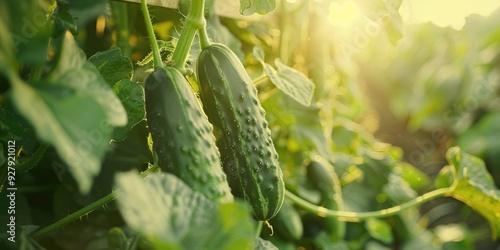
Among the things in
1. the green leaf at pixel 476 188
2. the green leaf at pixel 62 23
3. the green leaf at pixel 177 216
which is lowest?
the green leaf at pixel 476 188

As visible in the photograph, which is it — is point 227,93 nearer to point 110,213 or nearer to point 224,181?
point 224,181

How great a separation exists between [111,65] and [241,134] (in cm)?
20

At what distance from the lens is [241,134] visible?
0.78 meters

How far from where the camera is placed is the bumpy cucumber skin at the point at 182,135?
27.0 inches

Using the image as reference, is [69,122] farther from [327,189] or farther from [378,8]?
[327,189]

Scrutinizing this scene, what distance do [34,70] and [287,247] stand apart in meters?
0.61

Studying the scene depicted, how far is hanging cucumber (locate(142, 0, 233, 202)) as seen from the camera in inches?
27.0

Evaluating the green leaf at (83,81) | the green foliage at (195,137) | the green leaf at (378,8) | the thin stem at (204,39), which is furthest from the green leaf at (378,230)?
the green leaf at (83,81)

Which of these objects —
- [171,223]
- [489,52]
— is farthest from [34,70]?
[489,52]

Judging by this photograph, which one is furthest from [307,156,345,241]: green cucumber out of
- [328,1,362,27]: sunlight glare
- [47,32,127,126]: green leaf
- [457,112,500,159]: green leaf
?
[457,112,500,159]: green leaf

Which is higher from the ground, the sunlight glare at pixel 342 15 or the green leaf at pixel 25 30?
the green leaf at pixel 25 30

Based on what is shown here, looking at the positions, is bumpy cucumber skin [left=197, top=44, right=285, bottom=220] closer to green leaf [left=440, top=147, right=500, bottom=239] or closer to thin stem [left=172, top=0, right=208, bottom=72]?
thin stem [left=172, top=0, right=208, bottom=72]

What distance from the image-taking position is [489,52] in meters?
2.90

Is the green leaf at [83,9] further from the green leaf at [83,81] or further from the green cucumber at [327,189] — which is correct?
the green cucumber at [327,189]
